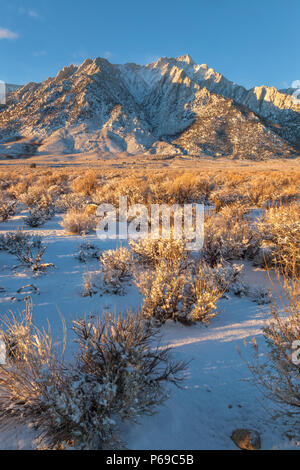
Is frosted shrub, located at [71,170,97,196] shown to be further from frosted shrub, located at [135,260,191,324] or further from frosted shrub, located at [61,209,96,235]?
frosted shrub, located at [135,260,191,324]

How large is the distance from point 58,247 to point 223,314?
138 inches

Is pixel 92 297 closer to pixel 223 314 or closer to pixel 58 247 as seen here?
pixel 223 314

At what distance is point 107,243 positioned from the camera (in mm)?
5047

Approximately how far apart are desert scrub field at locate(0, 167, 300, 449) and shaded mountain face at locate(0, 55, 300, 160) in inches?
2985

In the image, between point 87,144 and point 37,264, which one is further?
point 87,144

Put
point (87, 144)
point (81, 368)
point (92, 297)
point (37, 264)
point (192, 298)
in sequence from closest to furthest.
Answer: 1. point (81, 368)
2. point (192, 298)
3. point (92, 297)
4. point (37, 264)
5. point (87, 144)

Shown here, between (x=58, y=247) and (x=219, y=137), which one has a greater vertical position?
(x=219, y=137)

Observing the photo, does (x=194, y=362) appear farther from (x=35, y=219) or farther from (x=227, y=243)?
(x=35, y=219)

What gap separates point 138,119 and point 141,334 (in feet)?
345

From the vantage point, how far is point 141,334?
190 centimetres

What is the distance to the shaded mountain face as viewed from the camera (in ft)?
256

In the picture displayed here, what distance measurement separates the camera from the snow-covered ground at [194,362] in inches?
57.7

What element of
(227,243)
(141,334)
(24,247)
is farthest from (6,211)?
(141,334)
